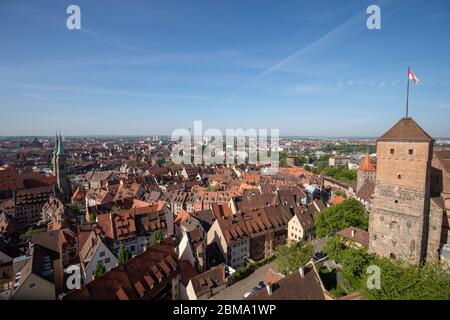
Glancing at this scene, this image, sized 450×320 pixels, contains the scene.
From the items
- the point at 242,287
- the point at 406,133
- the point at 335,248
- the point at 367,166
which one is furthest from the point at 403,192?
the point at 367,166

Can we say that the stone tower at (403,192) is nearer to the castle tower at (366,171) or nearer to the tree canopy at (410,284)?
the tree canopy at (410,284)

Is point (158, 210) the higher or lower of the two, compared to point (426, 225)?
lower

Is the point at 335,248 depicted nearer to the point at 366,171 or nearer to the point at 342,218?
the point at 342,218

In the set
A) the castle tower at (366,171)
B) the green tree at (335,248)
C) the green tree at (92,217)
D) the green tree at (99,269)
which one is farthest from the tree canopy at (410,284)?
the castle tower at (366,171)

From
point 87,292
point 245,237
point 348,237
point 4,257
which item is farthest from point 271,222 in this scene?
point 4,257

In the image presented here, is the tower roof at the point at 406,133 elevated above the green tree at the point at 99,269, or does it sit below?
above
